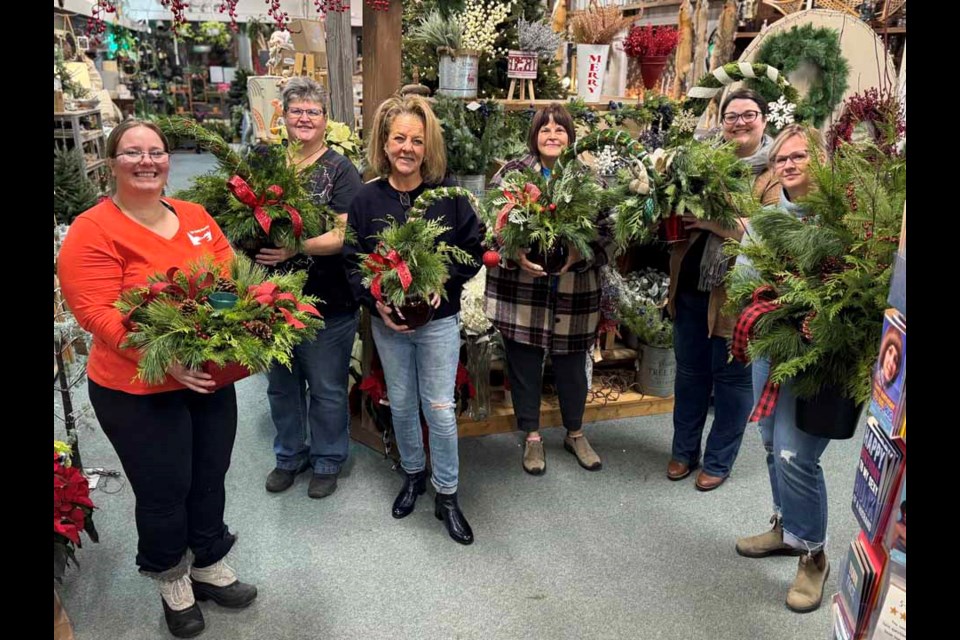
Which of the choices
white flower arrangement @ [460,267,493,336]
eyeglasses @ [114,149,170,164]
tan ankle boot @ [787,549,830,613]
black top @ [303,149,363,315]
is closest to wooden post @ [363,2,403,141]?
black top @ [303,149,363,315]

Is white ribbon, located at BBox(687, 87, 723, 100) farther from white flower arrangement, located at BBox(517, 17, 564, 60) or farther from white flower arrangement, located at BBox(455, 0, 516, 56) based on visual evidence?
white flower arrangement, located at BBox(455, 0, 516, 56)

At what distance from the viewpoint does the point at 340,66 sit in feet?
11.2

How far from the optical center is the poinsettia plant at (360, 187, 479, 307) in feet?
7.35

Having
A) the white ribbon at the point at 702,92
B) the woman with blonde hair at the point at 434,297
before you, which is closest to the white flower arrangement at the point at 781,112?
the white ribbon at the point at 702,92

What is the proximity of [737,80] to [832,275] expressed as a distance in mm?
1624

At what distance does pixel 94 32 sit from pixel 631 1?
4905mm

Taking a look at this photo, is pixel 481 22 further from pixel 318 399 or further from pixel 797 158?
pixel 318 399

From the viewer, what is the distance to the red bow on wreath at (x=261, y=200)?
7.43 feet

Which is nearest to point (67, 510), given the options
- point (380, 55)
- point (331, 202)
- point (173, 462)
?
point (173, 462)
